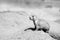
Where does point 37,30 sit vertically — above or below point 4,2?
below

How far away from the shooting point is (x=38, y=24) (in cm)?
130

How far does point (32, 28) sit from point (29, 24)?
95 mm

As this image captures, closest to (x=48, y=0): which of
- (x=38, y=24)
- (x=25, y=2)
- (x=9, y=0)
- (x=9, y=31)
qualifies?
(x=25, y=2)

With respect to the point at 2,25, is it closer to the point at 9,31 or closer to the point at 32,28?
the point at 9,31

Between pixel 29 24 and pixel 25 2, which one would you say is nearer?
pixel 29 24

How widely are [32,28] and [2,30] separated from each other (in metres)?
0.41

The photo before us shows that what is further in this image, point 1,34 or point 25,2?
point 25,2

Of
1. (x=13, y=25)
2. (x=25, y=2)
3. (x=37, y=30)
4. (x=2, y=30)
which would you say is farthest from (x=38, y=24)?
(x=25, y=2)

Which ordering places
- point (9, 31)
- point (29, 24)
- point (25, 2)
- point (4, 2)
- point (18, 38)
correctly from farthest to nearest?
point (25, 2)
point (4, 2)
point (29, 24)
point (9, 31)
point (18, 38)

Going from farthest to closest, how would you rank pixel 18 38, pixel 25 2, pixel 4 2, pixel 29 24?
1. pixel 25 2
2. pixel 4 2
3. pixel 29 24
4. pixel 18 38

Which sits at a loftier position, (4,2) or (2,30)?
(4,2)

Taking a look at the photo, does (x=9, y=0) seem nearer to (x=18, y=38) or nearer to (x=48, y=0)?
(x=48, y=0)

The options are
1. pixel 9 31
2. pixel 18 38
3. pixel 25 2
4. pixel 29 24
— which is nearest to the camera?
pixel 18 38

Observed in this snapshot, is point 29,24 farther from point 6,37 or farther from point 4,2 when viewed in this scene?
point 4,2
